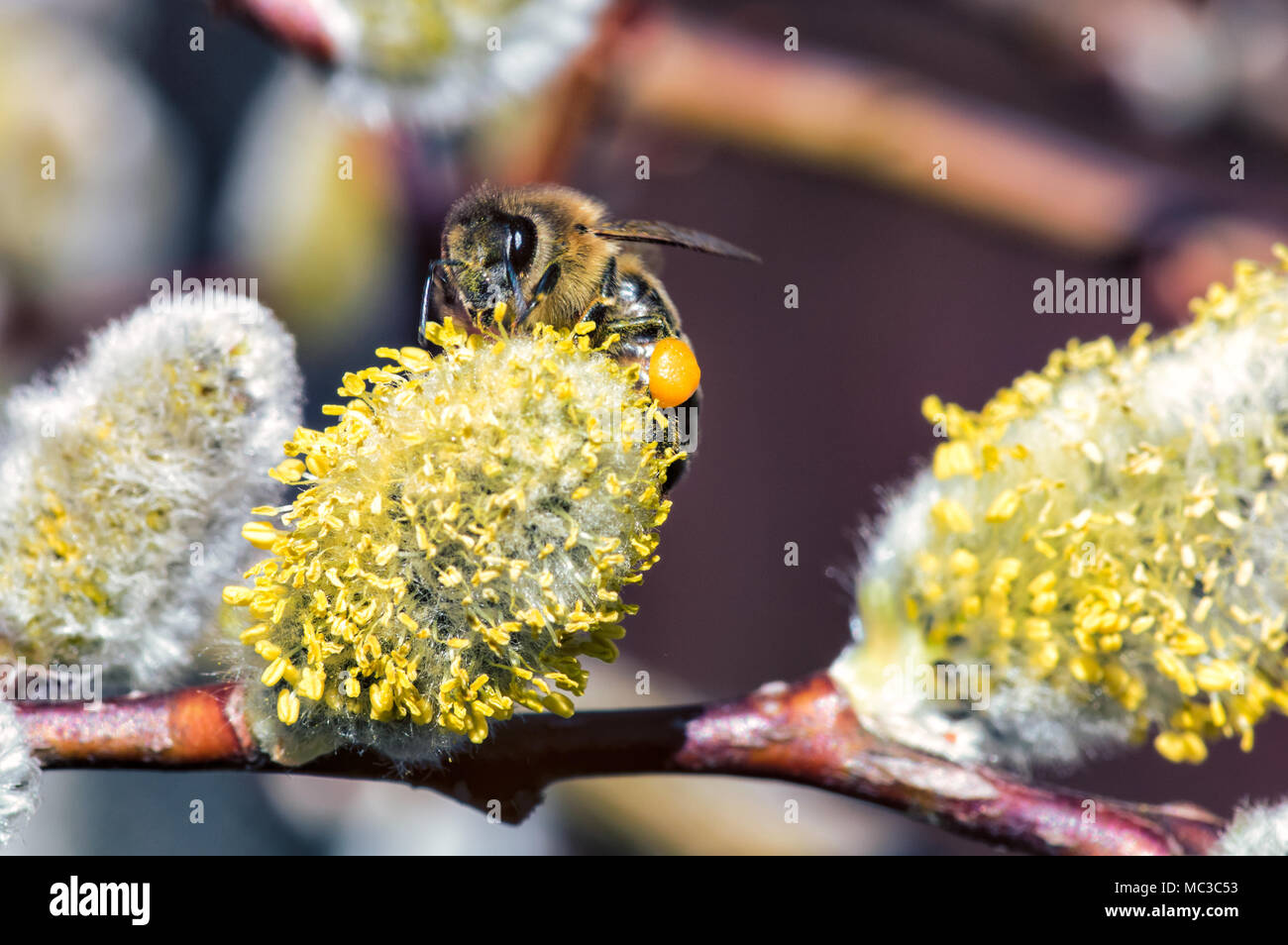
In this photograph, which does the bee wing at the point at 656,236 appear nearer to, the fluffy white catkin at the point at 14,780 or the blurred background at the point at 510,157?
the blurred background at the point at 510,157

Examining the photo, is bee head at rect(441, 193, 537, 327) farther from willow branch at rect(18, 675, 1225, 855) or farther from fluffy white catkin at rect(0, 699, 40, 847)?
fluffy white catkin at rect(0, 699, 40, 847)

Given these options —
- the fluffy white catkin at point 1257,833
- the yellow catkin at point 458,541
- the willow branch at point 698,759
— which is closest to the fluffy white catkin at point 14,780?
the willow branch at point 698,759

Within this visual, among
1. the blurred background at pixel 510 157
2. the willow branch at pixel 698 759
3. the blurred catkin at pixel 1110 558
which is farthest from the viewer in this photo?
the blurred background at pixel 510 157

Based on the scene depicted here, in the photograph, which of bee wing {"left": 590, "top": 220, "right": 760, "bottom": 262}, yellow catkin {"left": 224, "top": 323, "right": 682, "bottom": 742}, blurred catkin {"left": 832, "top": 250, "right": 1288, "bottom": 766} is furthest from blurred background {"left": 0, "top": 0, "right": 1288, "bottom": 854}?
yellow catkin {"left": 224, "top": 323, "right": 682, "bottom": 742}

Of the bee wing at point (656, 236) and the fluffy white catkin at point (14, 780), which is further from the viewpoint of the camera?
the bee wing at point (656, 236)

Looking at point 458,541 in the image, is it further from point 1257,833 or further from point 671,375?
point 1257,833

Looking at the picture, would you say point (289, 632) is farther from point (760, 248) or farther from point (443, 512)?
point (760, 248)

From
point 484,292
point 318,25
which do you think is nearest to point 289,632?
point 484,292

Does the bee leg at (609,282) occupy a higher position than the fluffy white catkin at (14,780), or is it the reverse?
the bee leg at (609,282)

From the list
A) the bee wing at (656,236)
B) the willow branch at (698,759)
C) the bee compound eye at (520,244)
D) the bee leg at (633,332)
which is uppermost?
the bee wing at (656,236)
